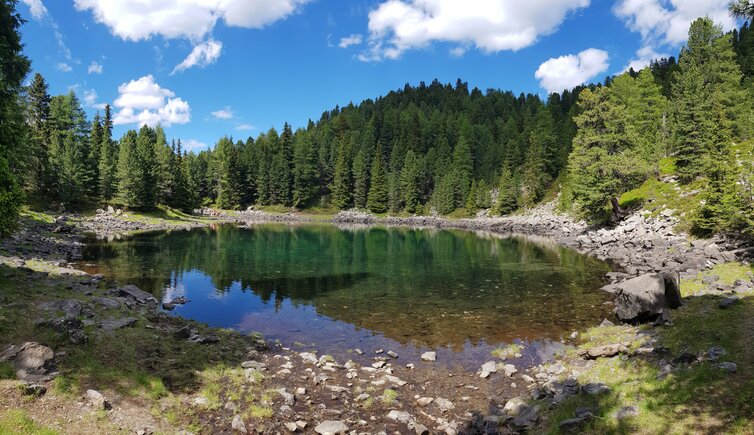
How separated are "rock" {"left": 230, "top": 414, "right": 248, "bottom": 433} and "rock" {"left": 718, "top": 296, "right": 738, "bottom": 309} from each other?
55.0 feet

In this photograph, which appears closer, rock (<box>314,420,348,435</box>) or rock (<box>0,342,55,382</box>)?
rock (<box>0,342,55,382</box>)

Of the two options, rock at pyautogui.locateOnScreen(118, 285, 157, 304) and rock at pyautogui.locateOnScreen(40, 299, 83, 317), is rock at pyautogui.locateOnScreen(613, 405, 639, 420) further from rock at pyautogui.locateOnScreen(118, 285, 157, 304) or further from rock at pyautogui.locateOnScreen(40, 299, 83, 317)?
rock at pyautogui.locateOnScreen(118, 285, 157, 304)

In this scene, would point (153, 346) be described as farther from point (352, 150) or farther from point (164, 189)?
point (352, 150)

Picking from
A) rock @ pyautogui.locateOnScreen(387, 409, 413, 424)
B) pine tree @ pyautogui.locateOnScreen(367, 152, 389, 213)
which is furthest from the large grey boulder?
pine tree @ pyautogui.locateOnScreen(367, 152, 389, 213)

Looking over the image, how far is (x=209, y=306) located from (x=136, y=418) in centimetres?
1593

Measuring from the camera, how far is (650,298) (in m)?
17.1

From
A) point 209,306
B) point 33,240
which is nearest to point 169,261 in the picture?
point 33,240

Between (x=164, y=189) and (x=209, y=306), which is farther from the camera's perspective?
(x=164, y=189)

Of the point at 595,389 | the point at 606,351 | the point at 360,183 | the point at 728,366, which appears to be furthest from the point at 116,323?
the point at 360,183

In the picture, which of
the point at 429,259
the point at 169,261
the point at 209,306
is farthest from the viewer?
the point at 429,259

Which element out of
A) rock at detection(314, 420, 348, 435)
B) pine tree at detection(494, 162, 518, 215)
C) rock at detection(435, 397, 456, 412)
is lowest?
rock at detection(435, 397, 456, 412)

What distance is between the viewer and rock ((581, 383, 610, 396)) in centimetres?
1106

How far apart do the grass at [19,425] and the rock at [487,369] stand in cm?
1232

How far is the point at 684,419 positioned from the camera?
28.7ft
